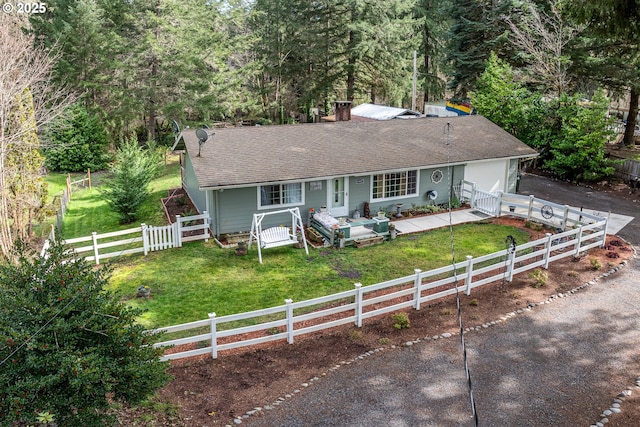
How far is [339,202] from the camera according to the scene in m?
18.0

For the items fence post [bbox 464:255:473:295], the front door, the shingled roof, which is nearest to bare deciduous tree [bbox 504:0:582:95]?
the shingled roof

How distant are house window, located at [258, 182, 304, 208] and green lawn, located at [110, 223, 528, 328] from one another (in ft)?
6.11

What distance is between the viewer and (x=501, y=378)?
357 inches

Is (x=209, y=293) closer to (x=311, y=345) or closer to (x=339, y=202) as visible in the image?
(x=311, y=345)

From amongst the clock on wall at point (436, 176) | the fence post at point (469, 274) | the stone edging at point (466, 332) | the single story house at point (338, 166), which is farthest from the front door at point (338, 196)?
the stone edging at point (466, 332)

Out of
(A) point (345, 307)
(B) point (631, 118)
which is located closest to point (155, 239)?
(A) point (345, 307)

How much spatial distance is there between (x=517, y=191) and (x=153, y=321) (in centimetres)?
1696

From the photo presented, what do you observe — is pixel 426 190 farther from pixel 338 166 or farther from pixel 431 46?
pixel 431 46

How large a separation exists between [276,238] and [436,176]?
7406mm

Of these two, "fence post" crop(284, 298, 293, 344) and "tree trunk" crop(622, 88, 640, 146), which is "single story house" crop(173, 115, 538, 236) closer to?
"fence post" crop(284, 298, 293, 344)

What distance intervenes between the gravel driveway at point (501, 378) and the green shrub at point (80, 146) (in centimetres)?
2638

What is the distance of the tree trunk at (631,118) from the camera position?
27.7m

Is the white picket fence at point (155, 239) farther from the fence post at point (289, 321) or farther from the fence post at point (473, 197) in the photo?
the fence post at point (473, 197)

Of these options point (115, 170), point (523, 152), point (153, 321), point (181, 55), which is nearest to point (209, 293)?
point (153, 321)
